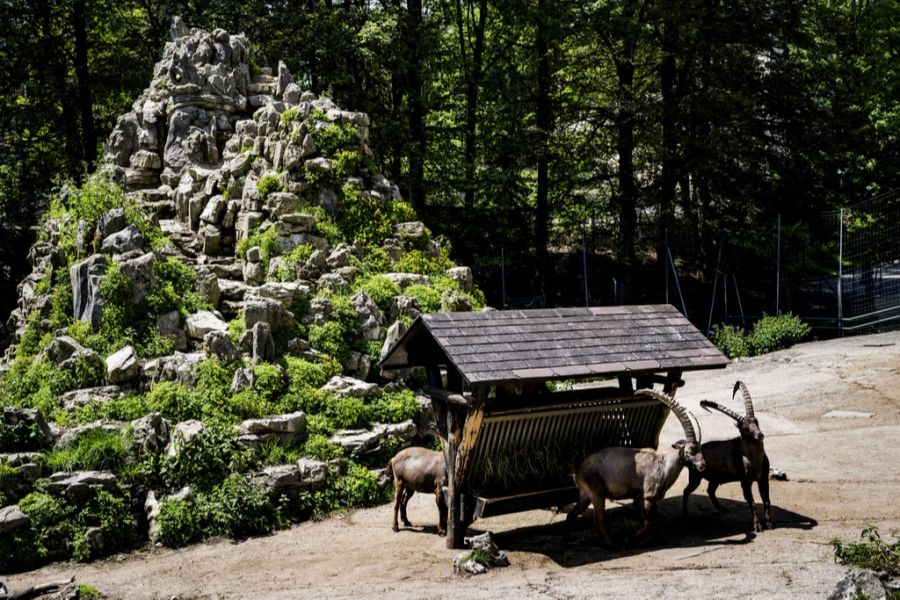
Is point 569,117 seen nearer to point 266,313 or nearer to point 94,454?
point 266,313

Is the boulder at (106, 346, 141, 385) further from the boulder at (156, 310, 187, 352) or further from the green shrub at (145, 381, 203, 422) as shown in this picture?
the boulder at (156, 310, 187, 352)

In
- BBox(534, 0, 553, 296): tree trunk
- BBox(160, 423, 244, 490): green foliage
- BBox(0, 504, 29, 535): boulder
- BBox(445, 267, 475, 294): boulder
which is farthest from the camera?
BBox(534, 0, 553, 296): tree trunk

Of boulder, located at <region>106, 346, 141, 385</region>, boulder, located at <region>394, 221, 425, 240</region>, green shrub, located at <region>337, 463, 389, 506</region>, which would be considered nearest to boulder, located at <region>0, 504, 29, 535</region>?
boulder, located at <region>106, 346, 141, 385</region>

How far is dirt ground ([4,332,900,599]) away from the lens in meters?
10.2

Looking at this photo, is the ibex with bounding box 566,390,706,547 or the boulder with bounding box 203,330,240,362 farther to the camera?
the boulder with bounding box 203,330,240,362

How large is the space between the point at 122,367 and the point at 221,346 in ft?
5.64

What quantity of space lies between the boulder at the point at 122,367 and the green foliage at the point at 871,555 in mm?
11570

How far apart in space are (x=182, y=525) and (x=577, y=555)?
19.1 ft

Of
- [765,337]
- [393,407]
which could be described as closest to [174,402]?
[393,407]

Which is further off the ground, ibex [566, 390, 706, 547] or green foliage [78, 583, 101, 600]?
ibex [566, 390, 706, 547]

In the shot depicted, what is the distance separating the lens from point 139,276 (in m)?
17.4

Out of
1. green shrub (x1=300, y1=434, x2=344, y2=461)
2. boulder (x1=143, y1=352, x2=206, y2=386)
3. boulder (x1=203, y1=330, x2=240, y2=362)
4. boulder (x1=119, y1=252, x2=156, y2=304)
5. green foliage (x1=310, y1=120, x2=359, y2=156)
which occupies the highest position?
green foliage (x1=310, y1=120, x2=359, y2=156)

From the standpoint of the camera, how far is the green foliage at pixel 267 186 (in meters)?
20.3

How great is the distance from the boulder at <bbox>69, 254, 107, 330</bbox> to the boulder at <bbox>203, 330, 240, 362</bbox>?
2.38 m
